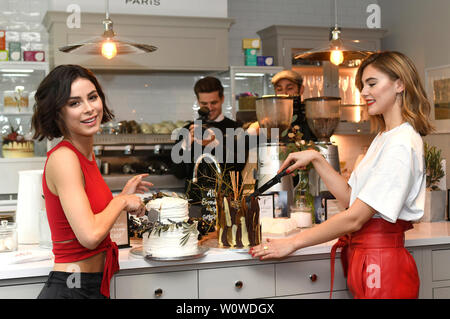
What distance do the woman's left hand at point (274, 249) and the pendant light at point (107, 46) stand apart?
1.57 metres

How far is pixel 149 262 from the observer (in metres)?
2.19

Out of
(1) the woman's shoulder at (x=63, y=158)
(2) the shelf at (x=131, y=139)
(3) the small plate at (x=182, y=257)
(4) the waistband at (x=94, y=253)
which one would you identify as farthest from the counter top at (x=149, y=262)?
(2) the shelf at (x=131, y=139)

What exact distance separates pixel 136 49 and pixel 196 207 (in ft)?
3.99

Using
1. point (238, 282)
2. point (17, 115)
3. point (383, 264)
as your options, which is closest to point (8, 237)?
point (238, 282)

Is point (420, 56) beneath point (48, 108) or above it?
above

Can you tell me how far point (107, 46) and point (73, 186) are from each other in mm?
1641

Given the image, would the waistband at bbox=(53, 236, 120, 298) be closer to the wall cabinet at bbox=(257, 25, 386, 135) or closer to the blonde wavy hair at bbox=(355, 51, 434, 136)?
the blonde wavy hair at bbox=(355, 51, 434, 136)

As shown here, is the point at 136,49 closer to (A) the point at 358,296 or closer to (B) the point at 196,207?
(B) the point at 196,207

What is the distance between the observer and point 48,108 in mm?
1834

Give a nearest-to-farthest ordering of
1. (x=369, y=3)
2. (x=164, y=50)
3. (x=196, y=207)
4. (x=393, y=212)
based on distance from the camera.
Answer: (x=393, y=212), (x=196, y=207), (x=164, y=50), (x=369, y=3)

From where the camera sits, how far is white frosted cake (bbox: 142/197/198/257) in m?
2.14

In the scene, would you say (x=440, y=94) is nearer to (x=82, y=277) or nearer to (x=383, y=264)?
(x=383, y=264)

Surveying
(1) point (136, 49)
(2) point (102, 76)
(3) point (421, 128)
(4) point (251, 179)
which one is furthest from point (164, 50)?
(3) point (421, 128)

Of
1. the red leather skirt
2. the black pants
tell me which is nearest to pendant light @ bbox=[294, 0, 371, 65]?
the red leather skirt
